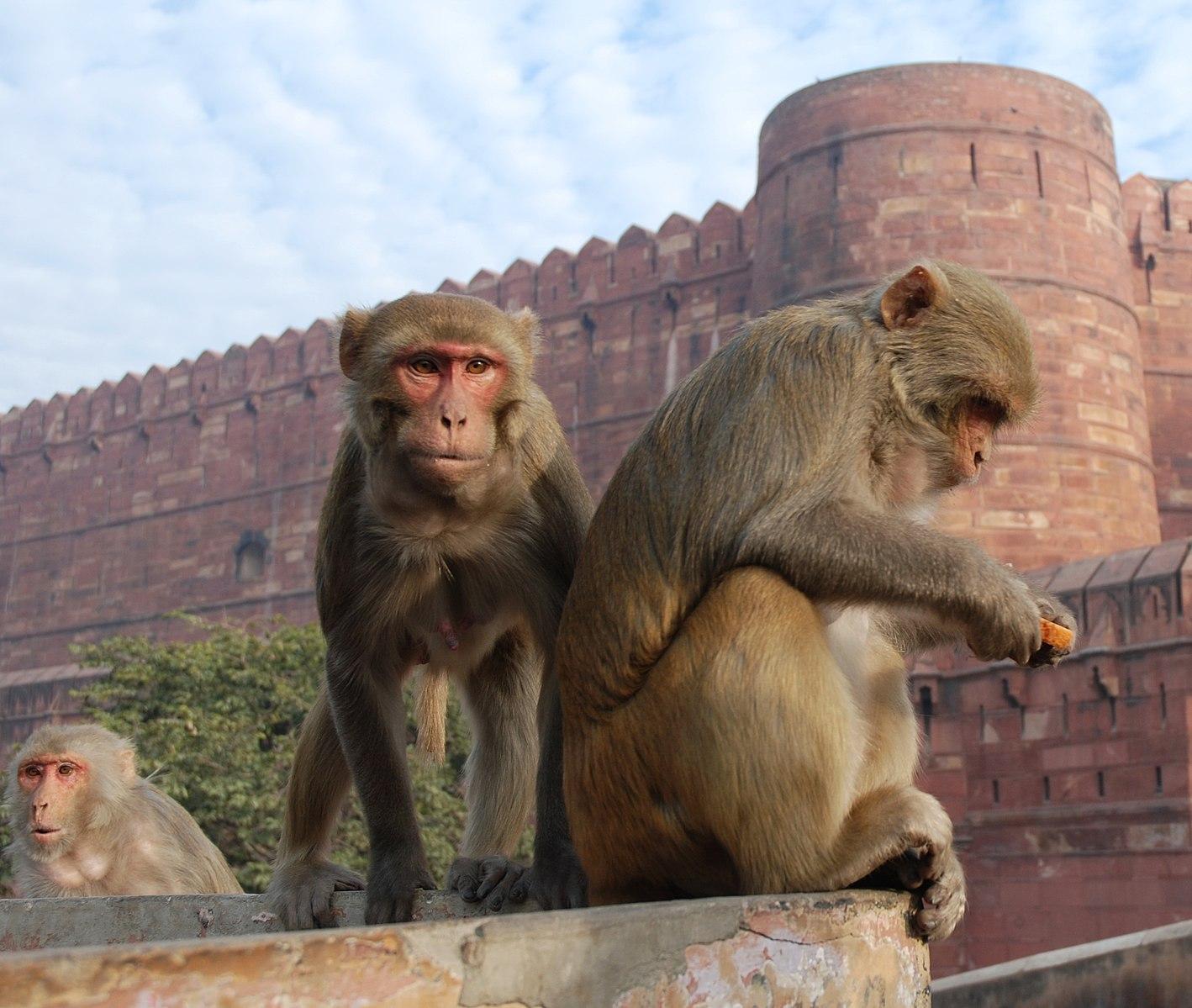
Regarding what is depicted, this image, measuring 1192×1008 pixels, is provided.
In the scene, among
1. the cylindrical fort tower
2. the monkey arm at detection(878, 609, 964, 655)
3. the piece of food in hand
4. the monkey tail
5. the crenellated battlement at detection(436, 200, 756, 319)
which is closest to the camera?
the piece of food in hand

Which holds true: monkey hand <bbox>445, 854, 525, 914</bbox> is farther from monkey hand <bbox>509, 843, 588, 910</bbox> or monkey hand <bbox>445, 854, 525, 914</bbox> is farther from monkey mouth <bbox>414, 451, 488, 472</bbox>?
monkey mouth <bbox>414, 451, 488, 472</bbox>

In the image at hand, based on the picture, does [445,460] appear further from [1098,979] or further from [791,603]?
[1098,979]

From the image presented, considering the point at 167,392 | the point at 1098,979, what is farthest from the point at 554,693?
the point at 167,392

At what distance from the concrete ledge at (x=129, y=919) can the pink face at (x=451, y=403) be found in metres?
0.90

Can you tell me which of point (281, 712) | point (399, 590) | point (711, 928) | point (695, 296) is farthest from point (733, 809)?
point (695, 296)

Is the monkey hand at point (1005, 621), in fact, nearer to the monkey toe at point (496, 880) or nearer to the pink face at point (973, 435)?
the pink face at point (973, 435)

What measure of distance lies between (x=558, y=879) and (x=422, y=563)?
0.58 m

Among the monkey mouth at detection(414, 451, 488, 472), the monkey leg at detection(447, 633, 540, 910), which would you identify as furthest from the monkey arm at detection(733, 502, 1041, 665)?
the monkey leg at detection(447, 633, 540, 910)

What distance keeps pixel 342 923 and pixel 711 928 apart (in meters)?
Result: 1.20

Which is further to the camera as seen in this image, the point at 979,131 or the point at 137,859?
the point at 979,131

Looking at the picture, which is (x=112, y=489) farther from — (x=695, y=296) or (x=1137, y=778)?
(x=1137, y=778)

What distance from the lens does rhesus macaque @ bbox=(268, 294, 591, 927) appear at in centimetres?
244

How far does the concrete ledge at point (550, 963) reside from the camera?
53.1 inches

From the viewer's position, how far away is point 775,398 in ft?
7.04
